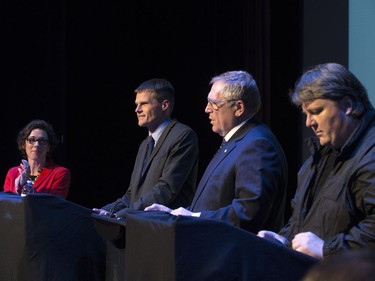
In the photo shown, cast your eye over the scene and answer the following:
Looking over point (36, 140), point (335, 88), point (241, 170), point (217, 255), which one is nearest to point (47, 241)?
point (241, 170)

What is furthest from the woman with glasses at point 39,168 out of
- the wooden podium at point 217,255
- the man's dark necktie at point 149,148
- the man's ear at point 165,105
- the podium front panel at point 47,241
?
the wooden podium at point 217,255

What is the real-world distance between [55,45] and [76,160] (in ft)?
3.41

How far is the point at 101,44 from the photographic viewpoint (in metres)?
6.61

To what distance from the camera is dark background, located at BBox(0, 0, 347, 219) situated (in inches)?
254

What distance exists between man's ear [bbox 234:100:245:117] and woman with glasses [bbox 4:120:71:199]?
6.85ft

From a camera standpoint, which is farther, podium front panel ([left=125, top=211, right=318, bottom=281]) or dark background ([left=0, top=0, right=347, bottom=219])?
dark background ([left=0, top=0, right=347, bottom=219])

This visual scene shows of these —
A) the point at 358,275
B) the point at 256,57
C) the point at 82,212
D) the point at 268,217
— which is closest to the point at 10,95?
the point at 256,57

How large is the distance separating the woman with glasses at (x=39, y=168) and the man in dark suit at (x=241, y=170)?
1996mm

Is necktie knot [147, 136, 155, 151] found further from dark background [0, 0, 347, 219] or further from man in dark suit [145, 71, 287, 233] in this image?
dark background [0, 0, 347, 219]

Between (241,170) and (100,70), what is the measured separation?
11.9 feet

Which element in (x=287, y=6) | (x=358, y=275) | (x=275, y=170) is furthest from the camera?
(x=287, y=6)

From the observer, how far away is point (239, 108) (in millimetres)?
3447

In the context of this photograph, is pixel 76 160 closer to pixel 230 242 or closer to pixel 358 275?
pixel 230 242

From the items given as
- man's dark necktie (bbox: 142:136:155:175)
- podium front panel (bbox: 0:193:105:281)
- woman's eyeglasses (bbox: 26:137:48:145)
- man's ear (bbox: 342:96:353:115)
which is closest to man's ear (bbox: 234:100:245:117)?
podium front panel (bbox: 0:193:105:281)
